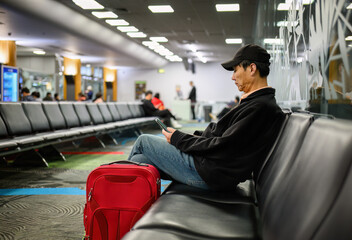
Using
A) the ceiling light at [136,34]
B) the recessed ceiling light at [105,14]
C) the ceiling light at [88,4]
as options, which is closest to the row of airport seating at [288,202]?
the ceiling light at [88,4]

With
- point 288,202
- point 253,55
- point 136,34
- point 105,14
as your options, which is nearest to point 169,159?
point 253,55

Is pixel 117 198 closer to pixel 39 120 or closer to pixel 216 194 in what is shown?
pixel 216 194

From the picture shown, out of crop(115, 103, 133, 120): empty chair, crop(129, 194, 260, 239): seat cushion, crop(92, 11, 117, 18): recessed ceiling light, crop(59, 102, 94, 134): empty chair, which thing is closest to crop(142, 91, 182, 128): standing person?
crop(115, 103, 133, 120): empty chair

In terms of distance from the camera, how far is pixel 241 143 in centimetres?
177

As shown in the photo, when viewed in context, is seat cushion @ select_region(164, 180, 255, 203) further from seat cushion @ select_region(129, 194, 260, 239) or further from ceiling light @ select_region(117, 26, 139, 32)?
ceiling light @ select_region(117, 26, 139, 32)

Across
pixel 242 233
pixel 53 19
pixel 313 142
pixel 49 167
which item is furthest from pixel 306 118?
pixel 53 19

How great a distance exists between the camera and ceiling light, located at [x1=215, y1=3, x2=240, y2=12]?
30.3 ft

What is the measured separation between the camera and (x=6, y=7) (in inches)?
341

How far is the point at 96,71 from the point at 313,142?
23130 millimetres

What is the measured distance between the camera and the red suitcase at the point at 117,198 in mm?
1829

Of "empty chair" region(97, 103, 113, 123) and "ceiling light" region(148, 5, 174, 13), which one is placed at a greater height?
"ceiling light" region(148, 5, 174, 13)

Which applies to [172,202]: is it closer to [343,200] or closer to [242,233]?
[242,233]

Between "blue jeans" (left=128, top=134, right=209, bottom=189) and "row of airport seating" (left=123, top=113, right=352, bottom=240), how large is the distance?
3.3 inches

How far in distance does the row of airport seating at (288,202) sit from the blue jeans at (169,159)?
0.08 metres
